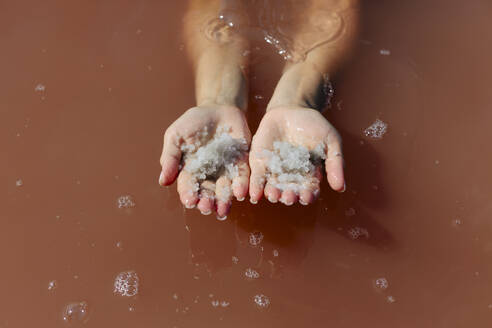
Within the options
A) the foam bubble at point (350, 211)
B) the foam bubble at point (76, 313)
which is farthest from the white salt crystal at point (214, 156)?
the foam bubble at point (76, 313)

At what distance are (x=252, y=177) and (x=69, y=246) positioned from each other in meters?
0.66

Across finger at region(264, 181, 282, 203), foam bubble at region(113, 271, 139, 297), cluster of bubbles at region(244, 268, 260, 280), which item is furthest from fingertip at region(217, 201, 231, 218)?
foam bubble at region(113, 271, 139, 297)

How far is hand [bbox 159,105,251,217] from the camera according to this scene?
4.27 ft

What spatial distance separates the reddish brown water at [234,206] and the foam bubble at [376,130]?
0.02 meters

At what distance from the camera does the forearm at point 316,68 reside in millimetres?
1623

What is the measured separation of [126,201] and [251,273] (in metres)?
0.50

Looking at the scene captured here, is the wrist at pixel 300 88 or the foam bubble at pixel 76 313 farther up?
the wrist at pixel 300 88

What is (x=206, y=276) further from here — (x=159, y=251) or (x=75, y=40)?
(x=75, y=40)

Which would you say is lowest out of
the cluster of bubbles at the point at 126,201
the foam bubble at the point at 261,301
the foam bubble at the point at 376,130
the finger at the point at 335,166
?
the foam bubble at the point at 261,301

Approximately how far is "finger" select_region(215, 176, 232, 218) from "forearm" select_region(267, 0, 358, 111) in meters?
0.38

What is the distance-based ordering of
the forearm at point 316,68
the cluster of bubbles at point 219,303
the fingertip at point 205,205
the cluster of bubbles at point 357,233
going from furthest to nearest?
the forearm at point 316,68 → the cluster of bubbles at point 357,233 → the cluster of bubbles at point 219,303 → the fingertip at point 205,205

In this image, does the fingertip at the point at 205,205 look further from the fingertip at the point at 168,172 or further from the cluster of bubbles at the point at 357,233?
the cluster of bubbles at the point at 357,233

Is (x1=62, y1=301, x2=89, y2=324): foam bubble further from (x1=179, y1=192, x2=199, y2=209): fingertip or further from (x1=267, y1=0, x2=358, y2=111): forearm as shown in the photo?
(x1=267, y1=0, x2=358, y2=111): forearm

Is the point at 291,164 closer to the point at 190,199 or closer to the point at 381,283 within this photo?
the point at 190,199
